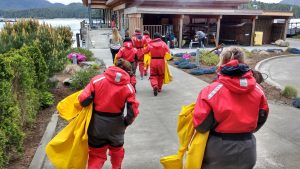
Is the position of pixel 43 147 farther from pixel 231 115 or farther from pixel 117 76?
pixel 231 115

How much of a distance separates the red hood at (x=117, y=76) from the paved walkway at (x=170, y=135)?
63.1 inches

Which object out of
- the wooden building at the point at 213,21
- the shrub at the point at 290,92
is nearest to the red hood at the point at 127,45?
the shrub at the point at 290,92

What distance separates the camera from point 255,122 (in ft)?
9.57

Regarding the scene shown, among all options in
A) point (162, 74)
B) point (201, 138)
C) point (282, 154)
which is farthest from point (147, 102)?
point (201, 138)

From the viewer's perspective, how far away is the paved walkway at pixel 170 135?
4.79 m

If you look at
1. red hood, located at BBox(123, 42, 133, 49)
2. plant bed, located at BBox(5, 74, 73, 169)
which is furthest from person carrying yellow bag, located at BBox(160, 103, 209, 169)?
red hood, located at BBox(123, 42, 133, 49)

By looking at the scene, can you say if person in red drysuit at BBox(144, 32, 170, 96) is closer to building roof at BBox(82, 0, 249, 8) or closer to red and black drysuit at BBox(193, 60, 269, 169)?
red and black drysuit at BBox(193, 60, 269, 169)

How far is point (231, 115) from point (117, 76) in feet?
4.66

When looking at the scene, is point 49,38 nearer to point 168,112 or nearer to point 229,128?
point 168,112

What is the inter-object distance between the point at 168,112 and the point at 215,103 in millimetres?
4522

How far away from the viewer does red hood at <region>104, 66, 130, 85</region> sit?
357 centimetres

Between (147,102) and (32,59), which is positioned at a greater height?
(32,59)

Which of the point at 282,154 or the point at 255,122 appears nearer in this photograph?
the point at 255,122

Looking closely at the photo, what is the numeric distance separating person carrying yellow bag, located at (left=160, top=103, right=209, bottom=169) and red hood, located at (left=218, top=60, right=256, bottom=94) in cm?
53
